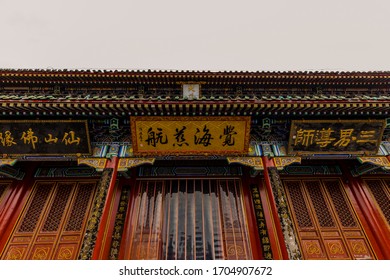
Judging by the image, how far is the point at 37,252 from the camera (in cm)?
536

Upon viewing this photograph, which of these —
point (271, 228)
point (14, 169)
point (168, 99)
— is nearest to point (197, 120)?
point (168, 99)

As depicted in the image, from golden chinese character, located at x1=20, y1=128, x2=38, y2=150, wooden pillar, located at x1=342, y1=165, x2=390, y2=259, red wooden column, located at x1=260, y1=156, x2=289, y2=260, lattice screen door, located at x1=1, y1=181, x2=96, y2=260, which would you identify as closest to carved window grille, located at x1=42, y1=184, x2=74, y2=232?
lattice screen door, located at x1=1, y1=181, x2=96, y2=260

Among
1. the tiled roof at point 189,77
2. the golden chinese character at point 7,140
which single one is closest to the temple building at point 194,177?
the golden chinese character at point 7,140

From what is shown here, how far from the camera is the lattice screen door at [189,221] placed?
532 cm

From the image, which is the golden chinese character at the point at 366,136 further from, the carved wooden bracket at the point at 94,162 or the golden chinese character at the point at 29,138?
the golden chinese character at the point at 29,138

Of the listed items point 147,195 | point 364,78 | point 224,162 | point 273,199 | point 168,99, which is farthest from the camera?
point 364,78

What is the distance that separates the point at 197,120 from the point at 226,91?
3.19m

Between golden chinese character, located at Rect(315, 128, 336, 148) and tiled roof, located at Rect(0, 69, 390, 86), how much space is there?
2906 millimetres

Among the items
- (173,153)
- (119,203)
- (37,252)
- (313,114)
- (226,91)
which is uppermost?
(226,91)

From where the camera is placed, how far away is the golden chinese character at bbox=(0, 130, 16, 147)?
5488 millimetres

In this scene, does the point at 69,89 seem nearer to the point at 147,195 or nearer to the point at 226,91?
the point at 147,195

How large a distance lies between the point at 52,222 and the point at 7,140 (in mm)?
2343

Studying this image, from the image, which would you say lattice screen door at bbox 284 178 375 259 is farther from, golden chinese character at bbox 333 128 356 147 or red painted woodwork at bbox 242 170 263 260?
golden chinese character at bbox 333 128 356 147

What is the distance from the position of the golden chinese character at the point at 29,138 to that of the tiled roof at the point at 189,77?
2.93 m
